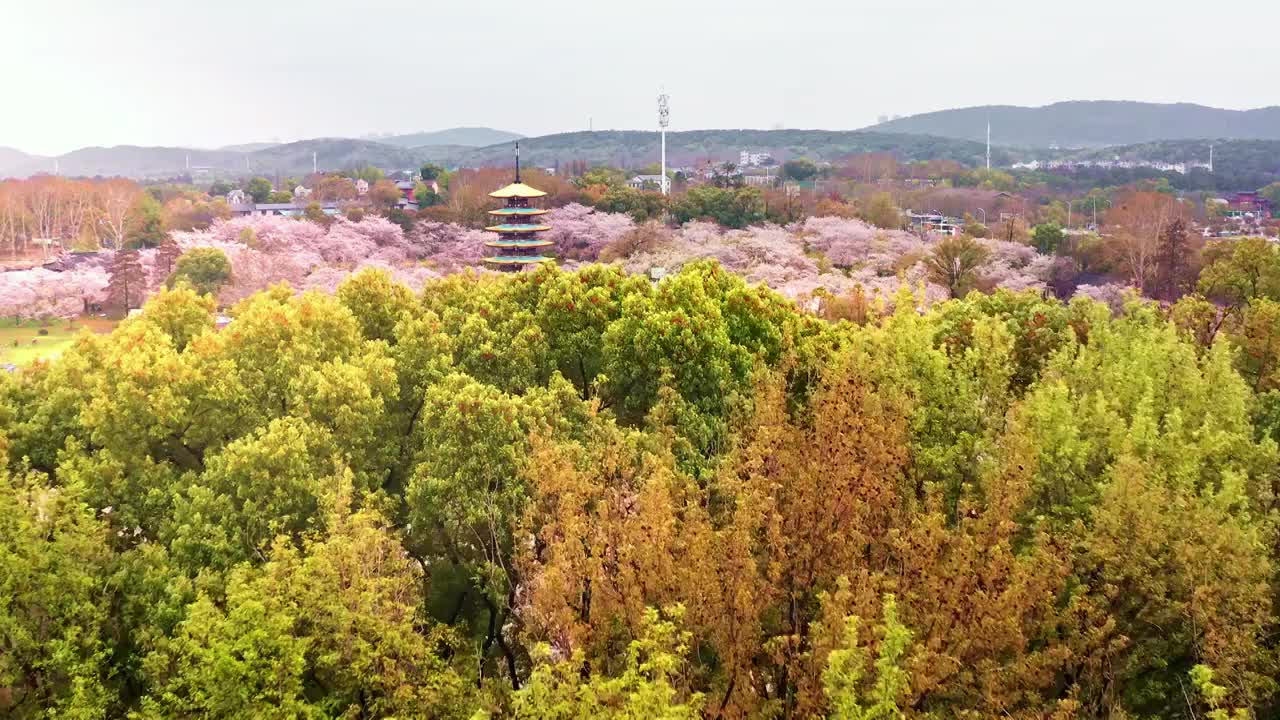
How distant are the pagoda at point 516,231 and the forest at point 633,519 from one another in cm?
2414

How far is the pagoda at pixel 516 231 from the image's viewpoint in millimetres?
41406

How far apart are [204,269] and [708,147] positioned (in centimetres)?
15213

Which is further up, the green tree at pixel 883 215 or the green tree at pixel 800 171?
the green tree at pixel 800 171

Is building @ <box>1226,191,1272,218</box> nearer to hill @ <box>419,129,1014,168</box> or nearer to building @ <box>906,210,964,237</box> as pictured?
building @ <box>906,210,964,237</box>

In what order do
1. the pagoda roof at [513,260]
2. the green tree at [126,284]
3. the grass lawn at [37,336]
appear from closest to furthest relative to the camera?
the grass lawn at [37,336] → the pagoda roof at [513,260] → the green tree at [126,284]

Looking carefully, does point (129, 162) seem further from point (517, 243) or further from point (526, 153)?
point (517, 243)

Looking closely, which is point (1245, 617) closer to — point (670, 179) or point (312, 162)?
point (670, 179)

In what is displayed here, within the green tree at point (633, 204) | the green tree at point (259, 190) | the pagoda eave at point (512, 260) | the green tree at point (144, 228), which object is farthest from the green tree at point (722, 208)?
the green tree at point (259, 190)

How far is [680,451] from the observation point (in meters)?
13.6

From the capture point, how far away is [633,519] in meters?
10.1

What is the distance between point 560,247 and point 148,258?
69.1 ft

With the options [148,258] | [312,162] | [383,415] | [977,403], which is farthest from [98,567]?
[312,162]

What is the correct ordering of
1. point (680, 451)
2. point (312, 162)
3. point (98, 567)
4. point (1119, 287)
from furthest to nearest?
point (312, 162) → point (1119, 287) → point (680, 451) → point (98, 567)

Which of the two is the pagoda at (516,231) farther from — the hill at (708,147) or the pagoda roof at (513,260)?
the hill at (708,147)
